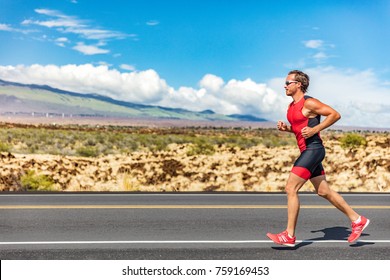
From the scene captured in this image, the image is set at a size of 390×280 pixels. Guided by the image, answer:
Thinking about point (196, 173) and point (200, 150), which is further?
point (200, 150)

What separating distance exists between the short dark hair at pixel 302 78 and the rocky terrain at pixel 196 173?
13.3m

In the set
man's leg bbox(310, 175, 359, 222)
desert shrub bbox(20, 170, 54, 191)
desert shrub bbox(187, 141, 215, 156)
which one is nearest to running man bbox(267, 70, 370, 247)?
man's leg bbox(310, 175, 359, 222)

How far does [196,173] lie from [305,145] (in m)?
19.1

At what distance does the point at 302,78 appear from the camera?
788 centimetres

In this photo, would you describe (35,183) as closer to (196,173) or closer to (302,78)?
(196,173)

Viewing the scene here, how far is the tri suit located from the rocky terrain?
1313 cm

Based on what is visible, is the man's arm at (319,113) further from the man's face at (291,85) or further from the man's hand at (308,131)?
the man's face at (291,85)

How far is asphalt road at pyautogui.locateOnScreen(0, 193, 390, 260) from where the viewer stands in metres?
7.89

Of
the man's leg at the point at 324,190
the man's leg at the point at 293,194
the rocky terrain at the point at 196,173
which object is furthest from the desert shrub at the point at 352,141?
the man's leg at the point at 293,194


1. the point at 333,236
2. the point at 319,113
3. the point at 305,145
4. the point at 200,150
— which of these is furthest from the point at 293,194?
the point at 200,150

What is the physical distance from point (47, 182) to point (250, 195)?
9.33m

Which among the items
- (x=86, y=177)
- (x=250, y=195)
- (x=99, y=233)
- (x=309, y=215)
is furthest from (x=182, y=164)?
(x=99, y=233)

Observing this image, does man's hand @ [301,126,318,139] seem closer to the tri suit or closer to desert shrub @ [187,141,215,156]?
the tri suit

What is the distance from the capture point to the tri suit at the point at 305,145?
784 cm
